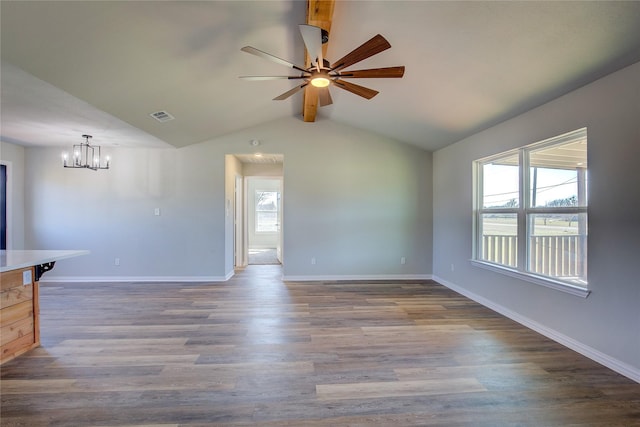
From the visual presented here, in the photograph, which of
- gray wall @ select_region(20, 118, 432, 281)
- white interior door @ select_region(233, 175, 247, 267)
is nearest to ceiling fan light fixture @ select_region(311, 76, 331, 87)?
gray wall @ select_region(20, 118, 432, 281)

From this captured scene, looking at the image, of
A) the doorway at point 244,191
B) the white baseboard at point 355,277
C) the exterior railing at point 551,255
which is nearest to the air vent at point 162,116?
the doorway at point 244,191

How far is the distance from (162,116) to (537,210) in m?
4.61

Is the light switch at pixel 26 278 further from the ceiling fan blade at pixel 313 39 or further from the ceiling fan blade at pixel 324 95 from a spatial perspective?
the ceiling fan blade at pixel 324 95

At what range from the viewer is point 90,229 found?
492 cm

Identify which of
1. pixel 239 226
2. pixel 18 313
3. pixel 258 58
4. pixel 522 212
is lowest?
pixel 18 313

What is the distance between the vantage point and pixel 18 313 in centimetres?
248

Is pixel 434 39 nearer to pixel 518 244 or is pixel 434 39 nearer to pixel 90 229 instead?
pixel 518 244

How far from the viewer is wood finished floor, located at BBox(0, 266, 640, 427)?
174 cm

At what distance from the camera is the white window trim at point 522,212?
267 cm

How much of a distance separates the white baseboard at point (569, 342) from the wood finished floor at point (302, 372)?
0.26 feet

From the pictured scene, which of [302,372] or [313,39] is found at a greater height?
[313,39]

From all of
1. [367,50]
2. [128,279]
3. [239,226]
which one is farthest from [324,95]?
[128,279]

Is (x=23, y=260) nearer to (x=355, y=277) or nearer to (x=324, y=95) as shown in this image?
(x=324, y=95)

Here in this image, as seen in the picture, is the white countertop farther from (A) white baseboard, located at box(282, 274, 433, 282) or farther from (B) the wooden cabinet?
(A) white baseboard, located at box(282, 274, 433, 282)
